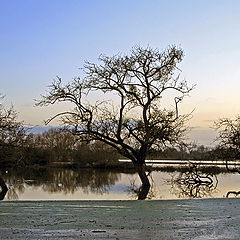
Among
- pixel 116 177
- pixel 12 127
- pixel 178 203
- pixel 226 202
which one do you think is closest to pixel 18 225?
pixel 178 203

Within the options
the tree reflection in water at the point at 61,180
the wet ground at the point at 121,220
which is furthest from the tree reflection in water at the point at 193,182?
the wet ground at the point at 121,220

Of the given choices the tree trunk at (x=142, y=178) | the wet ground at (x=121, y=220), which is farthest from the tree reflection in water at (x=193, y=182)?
the wet ground at (x=121, y=220)

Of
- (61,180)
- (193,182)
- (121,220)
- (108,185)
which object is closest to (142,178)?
(108,185)

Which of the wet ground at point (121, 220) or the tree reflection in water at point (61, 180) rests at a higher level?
the wet ground at point (121, 220)

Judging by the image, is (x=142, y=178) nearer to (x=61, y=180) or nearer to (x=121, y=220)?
(x=61, y=180)

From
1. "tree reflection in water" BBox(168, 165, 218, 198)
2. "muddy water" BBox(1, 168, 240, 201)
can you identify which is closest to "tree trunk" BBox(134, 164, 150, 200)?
"muddy water" BBox(1, 168, 240, 201)

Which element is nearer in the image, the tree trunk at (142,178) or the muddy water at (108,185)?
the muddy water at (108,185)

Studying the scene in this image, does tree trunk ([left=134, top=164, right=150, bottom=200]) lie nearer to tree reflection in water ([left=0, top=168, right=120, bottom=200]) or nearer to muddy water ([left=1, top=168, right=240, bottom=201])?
muddy water ([left=1, top=168, right=240, bottom=201])

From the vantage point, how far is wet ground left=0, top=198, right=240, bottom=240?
7463 mm

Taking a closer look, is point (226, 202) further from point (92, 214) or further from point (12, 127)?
point (12, 127)

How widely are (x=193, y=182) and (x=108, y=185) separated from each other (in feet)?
17.9

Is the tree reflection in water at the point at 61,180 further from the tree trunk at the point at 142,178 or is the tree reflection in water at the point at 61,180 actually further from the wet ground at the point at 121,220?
the wet ground at the point at 121,220

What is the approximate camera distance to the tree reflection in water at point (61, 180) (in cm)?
2238

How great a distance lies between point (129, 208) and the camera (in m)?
11.2
